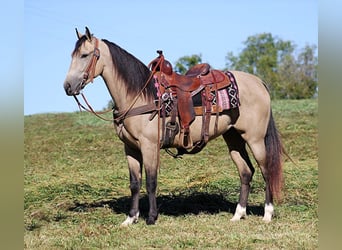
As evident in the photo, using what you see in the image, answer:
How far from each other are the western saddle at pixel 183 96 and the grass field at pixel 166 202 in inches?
38.6

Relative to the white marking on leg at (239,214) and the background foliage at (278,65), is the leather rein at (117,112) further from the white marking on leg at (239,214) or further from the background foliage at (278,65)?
→ the background foliage at (278,65)

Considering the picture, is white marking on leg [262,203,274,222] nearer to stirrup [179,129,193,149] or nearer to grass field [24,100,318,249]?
grass field [24,100,318,249]

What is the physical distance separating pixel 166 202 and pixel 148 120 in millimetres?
1656

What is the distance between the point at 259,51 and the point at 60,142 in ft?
134

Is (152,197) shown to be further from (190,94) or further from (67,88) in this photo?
(67,88)

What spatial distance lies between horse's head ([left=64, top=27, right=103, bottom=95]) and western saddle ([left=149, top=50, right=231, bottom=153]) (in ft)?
2.35

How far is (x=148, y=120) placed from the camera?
516cm

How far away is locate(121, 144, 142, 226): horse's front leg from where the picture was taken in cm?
527

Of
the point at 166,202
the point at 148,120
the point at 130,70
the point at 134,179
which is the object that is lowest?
the point at 166,202

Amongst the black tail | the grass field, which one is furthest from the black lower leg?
the black tail

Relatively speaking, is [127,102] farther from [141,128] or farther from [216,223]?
[216,223]

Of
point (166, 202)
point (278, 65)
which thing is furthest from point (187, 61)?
point (166, 202)

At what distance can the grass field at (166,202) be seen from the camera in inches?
179
